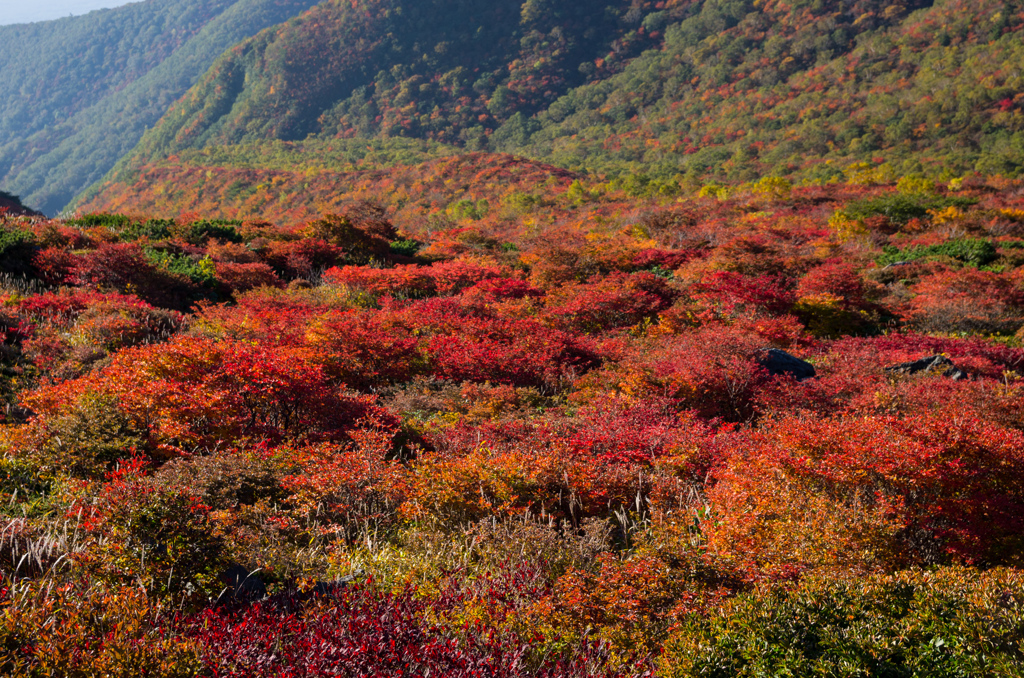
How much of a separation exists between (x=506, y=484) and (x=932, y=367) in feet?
24.1

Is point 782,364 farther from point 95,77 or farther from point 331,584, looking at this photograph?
point 95,77

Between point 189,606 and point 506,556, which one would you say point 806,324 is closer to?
point 506,556

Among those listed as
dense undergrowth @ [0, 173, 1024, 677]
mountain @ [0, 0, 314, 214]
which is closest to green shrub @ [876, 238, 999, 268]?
dense undergrowth @ [0, 173, 1024, 677]

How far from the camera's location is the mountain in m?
114

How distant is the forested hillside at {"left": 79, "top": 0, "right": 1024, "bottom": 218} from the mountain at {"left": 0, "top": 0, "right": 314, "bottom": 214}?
138 feet

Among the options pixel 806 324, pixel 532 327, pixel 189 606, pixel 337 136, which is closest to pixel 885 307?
pixel 806 324

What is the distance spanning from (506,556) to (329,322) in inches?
258

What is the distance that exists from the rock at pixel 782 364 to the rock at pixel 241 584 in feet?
24.0

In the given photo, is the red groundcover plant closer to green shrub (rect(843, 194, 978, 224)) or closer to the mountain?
green shrub (rect(843, 194, 978, 224))

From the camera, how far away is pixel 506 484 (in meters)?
5.01

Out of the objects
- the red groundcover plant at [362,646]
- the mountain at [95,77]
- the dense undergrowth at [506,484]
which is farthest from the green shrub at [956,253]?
the mountain at [95,77]

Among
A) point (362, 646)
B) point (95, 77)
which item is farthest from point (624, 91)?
point (95, 77)

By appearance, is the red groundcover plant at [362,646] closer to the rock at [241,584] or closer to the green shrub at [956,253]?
the rock at [241,584]

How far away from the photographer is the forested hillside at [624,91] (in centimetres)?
5125
